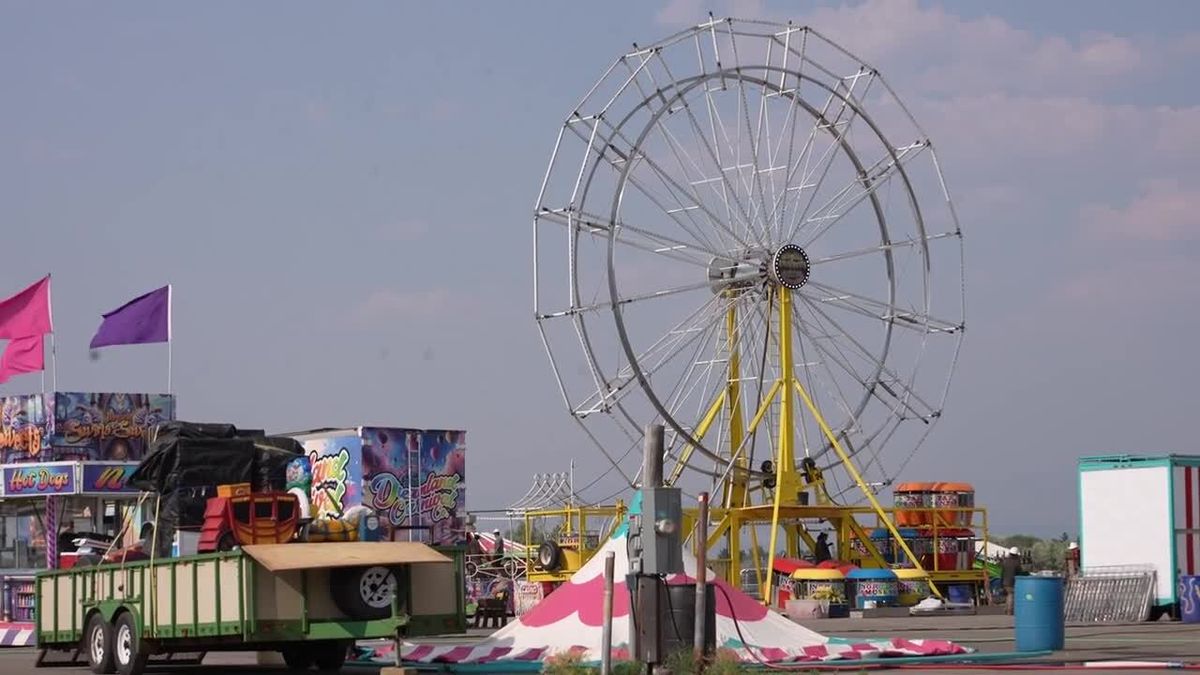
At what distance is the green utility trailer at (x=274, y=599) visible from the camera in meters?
20.1

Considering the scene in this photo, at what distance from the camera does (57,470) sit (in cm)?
4462

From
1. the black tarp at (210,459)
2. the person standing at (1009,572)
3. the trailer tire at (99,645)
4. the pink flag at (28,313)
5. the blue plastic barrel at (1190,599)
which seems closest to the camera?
the trailer tire at (99,645)

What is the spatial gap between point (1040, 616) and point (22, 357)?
102 ft

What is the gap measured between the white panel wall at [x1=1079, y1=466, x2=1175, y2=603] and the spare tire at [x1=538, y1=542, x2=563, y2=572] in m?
12.6

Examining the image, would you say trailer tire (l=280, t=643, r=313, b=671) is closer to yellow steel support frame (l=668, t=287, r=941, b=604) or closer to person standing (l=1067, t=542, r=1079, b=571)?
yellow steel support frame (l=668, t=287, r=941, b=604)

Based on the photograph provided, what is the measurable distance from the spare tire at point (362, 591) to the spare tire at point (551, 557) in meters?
23.1

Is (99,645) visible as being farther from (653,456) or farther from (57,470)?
(57,470)

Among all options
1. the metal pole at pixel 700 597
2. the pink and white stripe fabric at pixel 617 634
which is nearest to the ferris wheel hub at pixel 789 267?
the pink and white stripe fabric at pixel 617 634

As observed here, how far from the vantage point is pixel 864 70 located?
4491 centimetres

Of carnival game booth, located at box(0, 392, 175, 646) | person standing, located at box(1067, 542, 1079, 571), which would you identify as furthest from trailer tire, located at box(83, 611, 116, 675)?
person standing, located at box(1067, 542, 1079, 571)

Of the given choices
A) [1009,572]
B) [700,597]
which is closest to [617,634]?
[700,597]

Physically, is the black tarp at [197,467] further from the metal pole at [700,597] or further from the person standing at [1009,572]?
the person standing at [1009,572]

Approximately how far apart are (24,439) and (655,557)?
112 feet

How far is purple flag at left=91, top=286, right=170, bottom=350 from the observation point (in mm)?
42656
